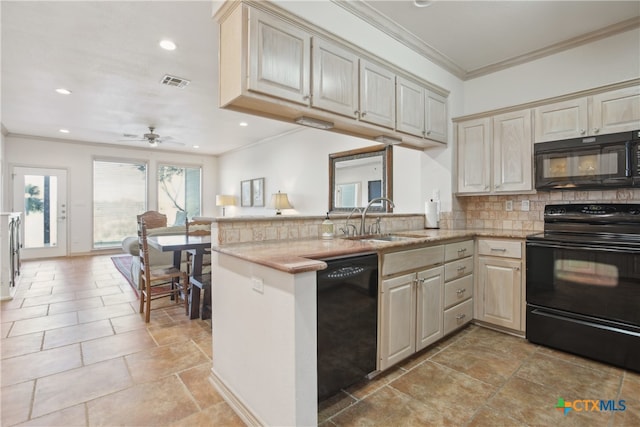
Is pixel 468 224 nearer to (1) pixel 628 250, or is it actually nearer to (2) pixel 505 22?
(1) pixel 628 250

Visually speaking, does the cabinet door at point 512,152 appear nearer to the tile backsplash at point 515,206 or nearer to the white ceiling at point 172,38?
the tile backsplash at point 515,206

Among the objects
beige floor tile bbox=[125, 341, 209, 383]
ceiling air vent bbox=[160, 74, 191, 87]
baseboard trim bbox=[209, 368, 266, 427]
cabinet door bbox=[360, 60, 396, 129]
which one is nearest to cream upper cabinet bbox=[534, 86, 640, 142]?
cabinet door bbox=[360, 60, 396, 129]

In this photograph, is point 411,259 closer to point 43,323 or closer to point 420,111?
point 420,111

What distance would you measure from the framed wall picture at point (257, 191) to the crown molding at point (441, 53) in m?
4.81

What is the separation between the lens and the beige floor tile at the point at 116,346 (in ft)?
8.11

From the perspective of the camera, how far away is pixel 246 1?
73.3 inches

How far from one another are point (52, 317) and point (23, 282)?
2.28 m

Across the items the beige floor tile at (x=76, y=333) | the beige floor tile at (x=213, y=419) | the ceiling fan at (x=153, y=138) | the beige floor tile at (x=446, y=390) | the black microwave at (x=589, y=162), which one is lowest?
the beige floor tile at (x=213, y=419)

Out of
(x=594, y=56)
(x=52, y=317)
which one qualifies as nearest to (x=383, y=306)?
(x=594, y=56)

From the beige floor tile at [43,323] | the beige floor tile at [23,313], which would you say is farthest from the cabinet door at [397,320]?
the beige floor tile at [23,313]

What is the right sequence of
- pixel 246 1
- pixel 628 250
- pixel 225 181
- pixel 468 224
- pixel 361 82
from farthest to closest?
pixel 225 181 < pixel 468 224 < pixel 361 82 < pixel 628 250 < pixel 246 1

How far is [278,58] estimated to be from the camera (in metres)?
2.01

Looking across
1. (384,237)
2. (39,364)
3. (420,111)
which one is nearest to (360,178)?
(420,111)

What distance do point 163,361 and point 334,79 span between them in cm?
251
